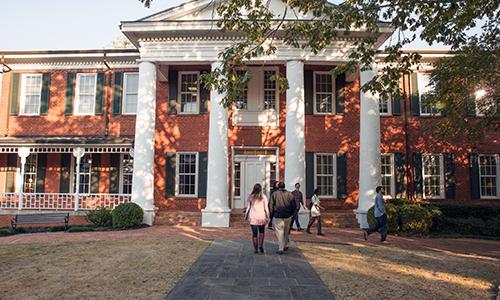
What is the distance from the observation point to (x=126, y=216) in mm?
13914

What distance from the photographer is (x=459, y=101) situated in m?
12.0

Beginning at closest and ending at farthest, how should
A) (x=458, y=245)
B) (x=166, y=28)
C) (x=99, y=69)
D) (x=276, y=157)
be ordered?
(x=458, y=245), (x=166, y=28), (x=276, y=157), (x=99, y=69)

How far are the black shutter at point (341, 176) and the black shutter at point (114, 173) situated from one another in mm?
10825

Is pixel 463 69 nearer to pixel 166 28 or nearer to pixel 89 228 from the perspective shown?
pixel 166 28

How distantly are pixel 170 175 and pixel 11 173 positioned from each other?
8.25 metres

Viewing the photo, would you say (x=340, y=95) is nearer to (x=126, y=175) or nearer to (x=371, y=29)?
(x=371, y=29)

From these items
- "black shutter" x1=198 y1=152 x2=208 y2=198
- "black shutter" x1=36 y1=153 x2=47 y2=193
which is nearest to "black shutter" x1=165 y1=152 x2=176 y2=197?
"black shutter" x1=198 y1=152 x2=208 y2=198

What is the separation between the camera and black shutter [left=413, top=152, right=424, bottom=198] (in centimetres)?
1761

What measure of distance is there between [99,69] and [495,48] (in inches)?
669

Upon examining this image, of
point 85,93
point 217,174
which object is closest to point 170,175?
point 217,174

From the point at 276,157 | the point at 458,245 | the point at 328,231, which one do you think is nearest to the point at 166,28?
the point at 276,157

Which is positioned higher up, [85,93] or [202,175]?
[85,93]

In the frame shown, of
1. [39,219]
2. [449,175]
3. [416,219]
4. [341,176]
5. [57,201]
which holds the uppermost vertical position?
[449,175]

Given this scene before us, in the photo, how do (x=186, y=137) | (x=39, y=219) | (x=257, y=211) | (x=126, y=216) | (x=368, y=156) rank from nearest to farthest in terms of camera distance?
(x=257, y=211)
(x=126, y=216)
(x=39, y=219)
(x=368, y=156)
(x=186, y=137)
